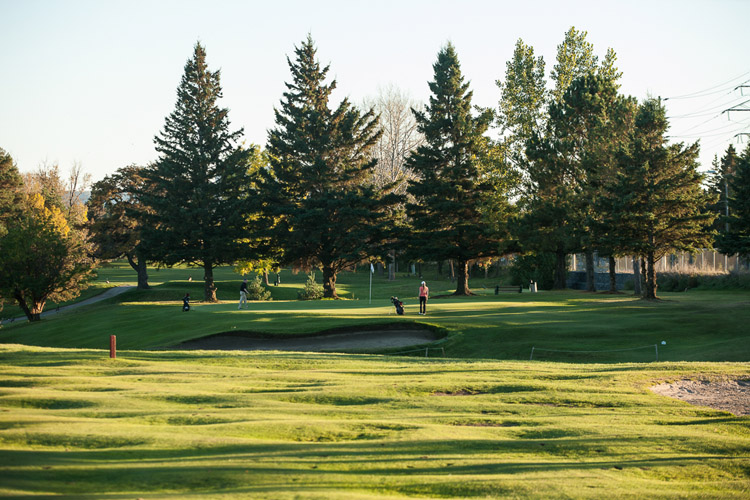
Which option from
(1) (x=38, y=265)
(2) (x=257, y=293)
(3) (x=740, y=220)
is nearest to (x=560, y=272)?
(3) (x=740, y=220)

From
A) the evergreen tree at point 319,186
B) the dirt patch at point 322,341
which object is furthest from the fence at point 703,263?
the dirt patch at point 322,341

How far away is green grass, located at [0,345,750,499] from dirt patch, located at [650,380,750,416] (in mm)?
557

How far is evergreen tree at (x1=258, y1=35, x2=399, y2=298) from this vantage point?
50.0 meters

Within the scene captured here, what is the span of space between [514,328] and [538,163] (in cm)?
2819

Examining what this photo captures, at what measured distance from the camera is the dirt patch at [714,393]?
41.7 feet

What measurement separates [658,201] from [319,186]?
1008 inches

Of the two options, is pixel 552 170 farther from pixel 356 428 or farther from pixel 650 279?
pixel 356 428

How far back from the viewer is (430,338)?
28516 millimetres

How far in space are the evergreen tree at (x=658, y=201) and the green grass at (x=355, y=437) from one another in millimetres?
26806

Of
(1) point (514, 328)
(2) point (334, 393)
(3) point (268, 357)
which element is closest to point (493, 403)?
(2) point (334, 393)

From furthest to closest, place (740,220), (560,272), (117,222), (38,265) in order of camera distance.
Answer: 1. (117,222)
2. (560,272)
3. (38,265)
4. (740,220)

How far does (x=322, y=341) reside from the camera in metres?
28.1

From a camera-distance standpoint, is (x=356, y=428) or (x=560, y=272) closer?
(x=356, y=428)

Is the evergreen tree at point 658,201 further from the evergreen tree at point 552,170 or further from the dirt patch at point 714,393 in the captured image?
the dirt patch at point 714,393
